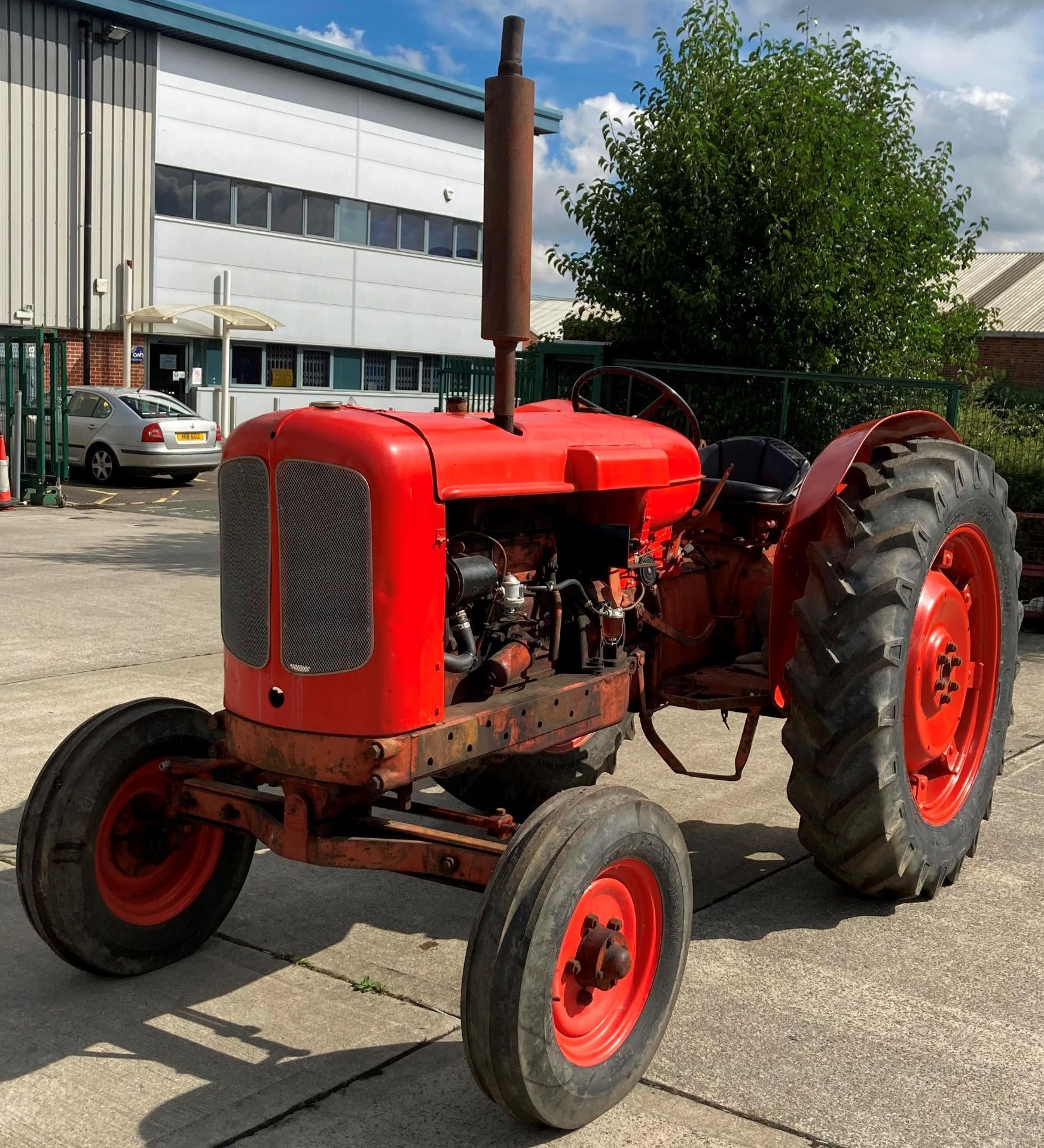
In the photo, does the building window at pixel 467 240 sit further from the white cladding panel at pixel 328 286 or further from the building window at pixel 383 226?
the building window at pixel 383 226

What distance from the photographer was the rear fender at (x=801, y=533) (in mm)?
4062

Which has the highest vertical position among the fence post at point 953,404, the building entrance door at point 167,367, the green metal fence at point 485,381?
the building entrance door at point 167,367

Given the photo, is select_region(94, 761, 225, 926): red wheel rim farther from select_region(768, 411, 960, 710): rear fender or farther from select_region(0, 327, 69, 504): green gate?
select_region(0, 327, 69, 504): green gate

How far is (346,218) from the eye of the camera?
2748 cm

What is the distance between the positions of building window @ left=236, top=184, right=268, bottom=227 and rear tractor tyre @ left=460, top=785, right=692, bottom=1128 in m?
24.3

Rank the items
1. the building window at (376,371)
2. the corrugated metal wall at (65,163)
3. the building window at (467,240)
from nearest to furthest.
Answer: the corrugated metal wall at (65,163) → the building window at (376,371) → the building window at (467,240)

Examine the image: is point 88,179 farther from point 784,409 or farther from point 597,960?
point 597,960

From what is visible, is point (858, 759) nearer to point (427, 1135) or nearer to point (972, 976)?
point (972, 976)

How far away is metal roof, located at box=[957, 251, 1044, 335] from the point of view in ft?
93.7

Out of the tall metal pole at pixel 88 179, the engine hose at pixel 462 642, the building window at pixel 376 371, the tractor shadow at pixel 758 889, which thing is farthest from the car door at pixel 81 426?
the engine hose at pixel 462 642

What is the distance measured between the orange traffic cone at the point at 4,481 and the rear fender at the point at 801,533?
1276 centimetres

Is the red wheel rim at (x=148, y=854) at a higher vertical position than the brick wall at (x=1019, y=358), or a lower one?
lower

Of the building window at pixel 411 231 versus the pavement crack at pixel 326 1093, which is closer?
the pavement crack at pixel 326 1093

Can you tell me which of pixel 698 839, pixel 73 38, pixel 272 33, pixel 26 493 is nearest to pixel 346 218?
pixel 272 33
